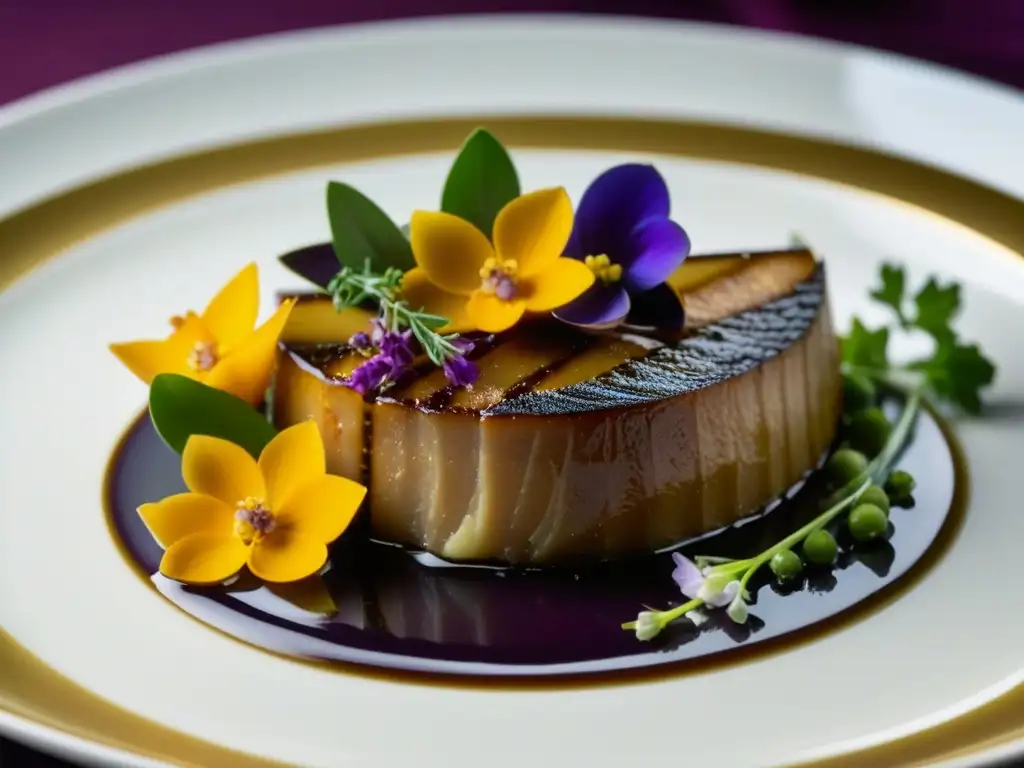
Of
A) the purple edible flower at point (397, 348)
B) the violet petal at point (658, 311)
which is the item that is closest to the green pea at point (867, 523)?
the violet petal at point (658, 311)

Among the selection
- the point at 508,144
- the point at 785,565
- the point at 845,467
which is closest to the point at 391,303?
the point at 785,565

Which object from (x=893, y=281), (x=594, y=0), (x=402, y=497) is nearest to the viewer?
(x=402, y=497)

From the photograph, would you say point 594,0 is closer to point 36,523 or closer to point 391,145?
point 391,145

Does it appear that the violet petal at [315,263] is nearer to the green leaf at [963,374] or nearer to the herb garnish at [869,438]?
the herb garnish at [869,438]

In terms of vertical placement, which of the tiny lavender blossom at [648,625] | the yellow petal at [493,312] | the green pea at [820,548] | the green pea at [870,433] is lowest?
the tiny lavender blossom at [648,625]

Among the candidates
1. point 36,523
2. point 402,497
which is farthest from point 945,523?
point 36,523

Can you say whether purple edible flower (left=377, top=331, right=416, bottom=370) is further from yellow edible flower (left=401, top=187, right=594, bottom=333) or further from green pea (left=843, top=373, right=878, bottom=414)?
green pea (left=843, top=373, right=878, bottom=414)

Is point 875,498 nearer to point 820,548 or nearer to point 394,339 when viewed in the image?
point 820,548
